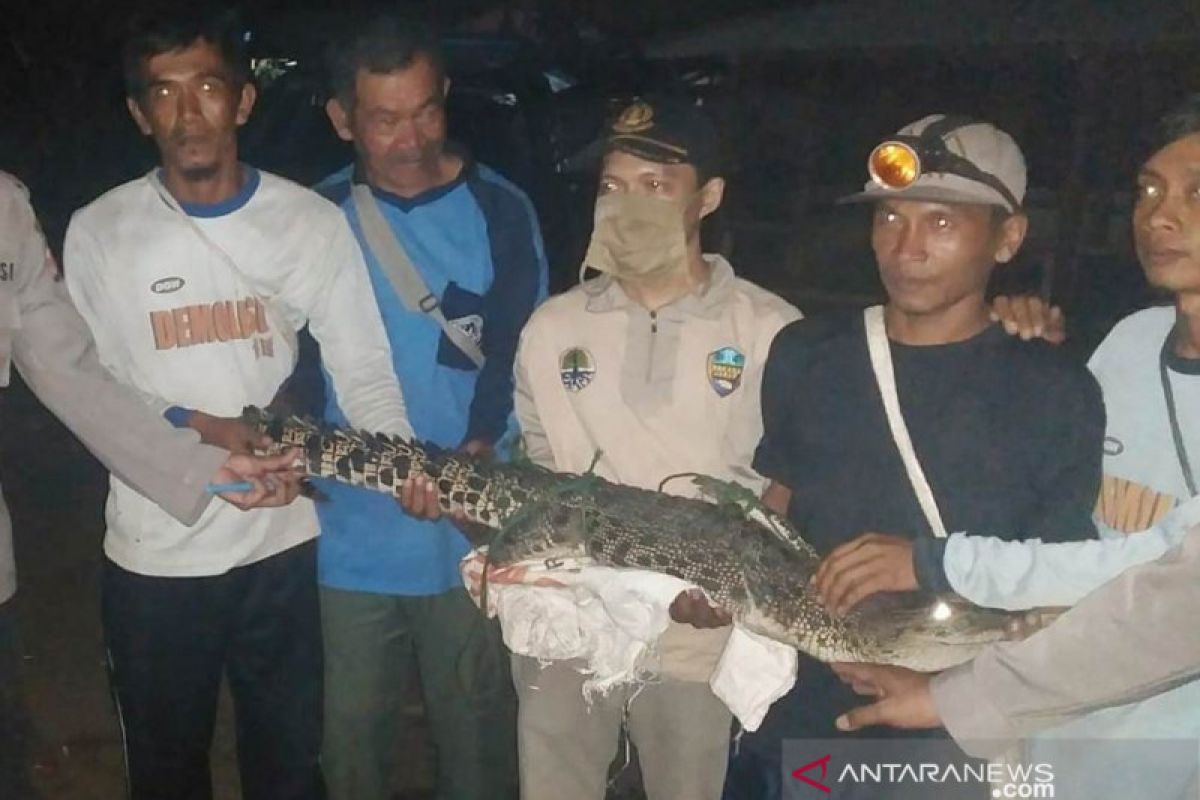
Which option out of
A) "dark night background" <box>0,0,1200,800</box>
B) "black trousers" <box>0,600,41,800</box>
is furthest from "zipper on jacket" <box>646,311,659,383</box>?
"dark night background" <box>0,0,1200,800</box>

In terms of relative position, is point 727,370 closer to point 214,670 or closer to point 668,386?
point 668,386

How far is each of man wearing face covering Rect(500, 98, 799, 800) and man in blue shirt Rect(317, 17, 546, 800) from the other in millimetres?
248

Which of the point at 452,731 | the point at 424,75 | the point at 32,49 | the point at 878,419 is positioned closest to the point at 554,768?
the point at 452,731

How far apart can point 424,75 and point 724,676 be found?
4.59ft

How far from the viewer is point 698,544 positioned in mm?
2256

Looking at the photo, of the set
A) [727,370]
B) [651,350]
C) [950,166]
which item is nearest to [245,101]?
[651,350]

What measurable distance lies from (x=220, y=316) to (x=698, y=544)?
1.11 m

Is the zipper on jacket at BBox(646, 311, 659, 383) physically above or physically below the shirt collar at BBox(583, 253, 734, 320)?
below

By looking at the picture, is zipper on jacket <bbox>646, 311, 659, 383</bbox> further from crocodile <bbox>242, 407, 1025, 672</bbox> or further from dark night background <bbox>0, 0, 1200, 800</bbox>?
dark night background <bbox>0, 0, 1200, 800</bbox>

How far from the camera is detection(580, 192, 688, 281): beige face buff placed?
7.64 ft

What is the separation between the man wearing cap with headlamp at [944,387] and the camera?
2027mm

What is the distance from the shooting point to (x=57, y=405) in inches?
99.1

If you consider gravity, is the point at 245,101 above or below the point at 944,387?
above

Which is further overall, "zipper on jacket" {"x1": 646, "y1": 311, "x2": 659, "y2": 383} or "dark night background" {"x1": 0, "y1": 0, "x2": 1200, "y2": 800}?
"dark night background" {"x1": 0, "y1": 0, "x2": 1200, "y2": 800}
